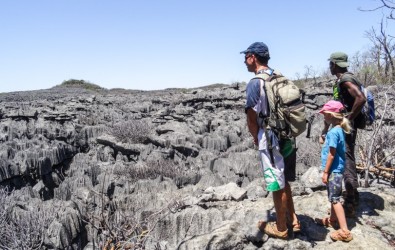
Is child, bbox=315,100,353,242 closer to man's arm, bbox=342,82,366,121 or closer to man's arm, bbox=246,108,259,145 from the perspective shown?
man's arm, bbox=342,82,366,121

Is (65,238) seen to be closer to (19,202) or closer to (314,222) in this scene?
(19,202)

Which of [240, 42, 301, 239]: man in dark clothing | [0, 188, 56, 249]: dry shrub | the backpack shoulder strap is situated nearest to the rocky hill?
[0, 188, 56, 249]: dry shrub

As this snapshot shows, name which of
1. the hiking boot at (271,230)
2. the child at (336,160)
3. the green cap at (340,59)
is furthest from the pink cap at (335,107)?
the hiking boot at (271,230)

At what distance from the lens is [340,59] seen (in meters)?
3.66

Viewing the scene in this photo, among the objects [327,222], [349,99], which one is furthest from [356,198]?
[349,99]

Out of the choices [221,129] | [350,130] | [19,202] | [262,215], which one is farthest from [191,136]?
[350,130]

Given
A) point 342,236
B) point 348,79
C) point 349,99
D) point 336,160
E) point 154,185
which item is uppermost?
point 348,79

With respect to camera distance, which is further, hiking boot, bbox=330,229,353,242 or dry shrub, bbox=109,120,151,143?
dry shrub, bbox=109,120,151,143

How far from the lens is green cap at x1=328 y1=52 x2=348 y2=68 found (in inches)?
144

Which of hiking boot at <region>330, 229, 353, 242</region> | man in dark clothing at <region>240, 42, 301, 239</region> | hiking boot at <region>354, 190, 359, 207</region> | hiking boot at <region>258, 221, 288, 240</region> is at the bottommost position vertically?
hiking boot at <region>330, 229, 353, 242</region>

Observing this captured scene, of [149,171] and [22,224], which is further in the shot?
[149,171]

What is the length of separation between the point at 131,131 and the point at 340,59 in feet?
18.6

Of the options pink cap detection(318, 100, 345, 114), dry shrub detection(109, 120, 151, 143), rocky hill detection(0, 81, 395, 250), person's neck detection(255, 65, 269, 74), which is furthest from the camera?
dry shrub detection(109, 120, 151, 143)

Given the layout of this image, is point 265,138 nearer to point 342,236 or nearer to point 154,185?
point 342,236
